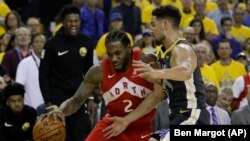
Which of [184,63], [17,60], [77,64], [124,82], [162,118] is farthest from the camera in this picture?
[17,60]

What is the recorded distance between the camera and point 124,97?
32.4ft

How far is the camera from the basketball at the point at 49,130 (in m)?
9.88

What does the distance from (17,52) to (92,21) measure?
2406mm

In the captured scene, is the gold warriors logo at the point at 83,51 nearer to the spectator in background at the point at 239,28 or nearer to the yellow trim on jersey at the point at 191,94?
the yellow trim on jersey at the point at 191,94

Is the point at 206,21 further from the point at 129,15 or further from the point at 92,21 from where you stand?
the point at 92,21

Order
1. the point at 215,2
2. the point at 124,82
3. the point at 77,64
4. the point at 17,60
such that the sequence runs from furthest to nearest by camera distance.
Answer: the point at 215,2 → the point at 17,60 → the point at 77,64 → the point at 124,82

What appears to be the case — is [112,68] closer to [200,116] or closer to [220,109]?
[200,116]

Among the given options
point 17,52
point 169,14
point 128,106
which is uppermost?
point 169,14

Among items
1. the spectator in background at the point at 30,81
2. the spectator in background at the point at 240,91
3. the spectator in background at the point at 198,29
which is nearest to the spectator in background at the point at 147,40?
the spectator in background at the point at 198,29

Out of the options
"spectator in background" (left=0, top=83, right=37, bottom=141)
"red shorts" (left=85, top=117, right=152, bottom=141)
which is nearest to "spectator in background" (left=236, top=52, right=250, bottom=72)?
"spectator in background" (left=0, top=83, right=37, bottom=141)

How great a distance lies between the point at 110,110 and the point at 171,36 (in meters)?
1.22

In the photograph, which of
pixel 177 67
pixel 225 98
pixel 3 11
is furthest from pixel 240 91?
pixel 177 67

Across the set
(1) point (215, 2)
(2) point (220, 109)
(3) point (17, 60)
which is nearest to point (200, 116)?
(2) point (220, 109)

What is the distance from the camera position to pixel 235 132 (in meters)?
9.42
